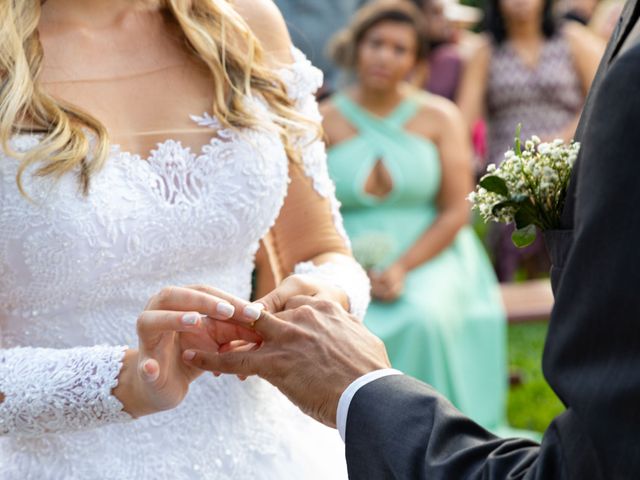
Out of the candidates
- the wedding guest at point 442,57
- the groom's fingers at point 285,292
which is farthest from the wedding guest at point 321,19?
the groom's fingers at point 285,292

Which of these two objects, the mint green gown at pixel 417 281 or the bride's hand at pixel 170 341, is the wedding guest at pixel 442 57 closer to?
the mint green gown at pixel 417 281

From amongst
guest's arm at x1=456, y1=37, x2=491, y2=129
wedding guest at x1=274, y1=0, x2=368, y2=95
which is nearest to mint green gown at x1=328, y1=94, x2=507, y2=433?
wedding guest at x1=274, y1=0, x2=368, y2=95

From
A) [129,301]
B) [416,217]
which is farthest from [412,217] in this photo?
[129,301]

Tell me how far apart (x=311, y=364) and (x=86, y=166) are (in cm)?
63

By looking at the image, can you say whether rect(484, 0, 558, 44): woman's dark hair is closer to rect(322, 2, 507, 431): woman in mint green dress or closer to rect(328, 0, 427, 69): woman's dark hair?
rect(328, 0, 427, 69): woman's dark hair

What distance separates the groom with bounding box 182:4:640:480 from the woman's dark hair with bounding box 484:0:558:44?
18.4 feet

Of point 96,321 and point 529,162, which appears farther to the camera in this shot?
point 96,321

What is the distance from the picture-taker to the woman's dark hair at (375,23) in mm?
5984

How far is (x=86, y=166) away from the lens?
2240 mm

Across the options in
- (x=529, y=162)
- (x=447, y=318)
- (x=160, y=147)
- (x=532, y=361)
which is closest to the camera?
(x=529, y=162)

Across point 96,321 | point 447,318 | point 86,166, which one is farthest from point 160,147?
point 447,318

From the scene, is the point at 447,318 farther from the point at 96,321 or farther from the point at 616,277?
the point at 616,277

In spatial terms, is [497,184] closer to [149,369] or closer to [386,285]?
[149,369]

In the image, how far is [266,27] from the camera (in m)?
2.61
